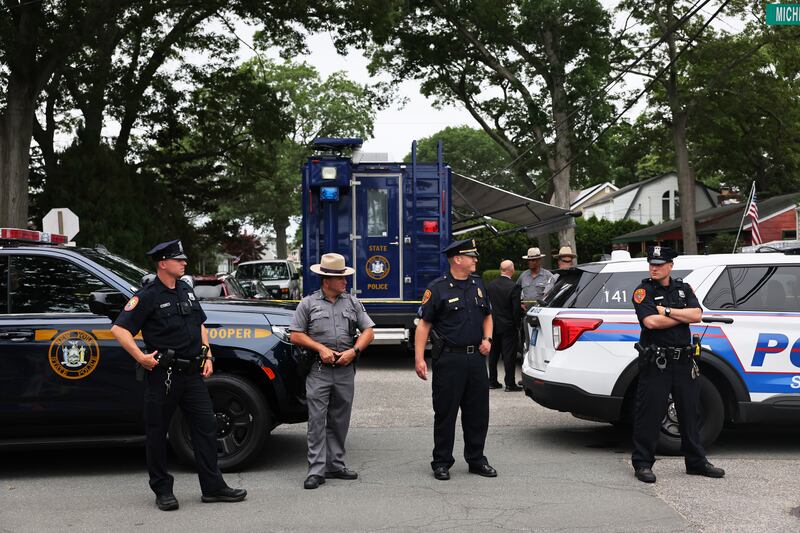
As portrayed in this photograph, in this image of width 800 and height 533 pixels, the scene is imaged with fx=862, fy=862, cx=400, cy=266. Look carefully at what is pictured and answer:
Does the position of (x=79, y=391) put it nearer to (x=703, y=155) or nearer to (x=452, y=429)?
(x=452, y=429)

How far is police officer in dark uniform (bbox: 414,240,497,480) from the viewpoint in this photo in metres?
6.44

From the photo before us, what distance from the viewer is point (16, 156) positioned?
17719mm

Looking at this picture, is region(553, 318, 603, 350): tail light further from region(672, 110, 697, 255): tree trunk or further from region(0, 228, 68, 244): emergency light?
region(672, 110, 697, 255): tree trunk

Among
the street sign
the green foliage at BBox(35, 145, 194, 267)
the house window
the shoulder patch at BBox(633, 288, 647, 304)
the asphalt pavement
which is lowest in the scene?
the asphalt pavement

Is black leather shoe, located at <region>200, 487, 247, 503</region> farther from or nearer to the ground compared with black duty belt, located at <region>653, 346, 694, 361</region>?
nearer to the ground

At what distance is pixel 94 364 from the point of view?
6.39 metres

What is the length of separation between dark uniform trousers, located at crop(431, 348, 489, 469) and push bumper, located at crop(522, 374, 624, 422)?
1020 mm

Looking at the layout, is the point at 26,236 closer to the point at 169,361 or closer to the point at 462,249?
the point at 169,361

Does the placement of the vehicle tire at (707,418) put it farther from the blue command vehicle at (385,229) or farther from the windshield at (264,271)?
the windshield at (264,271)

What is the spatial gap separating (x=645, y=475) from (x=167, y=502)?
11.2 feet

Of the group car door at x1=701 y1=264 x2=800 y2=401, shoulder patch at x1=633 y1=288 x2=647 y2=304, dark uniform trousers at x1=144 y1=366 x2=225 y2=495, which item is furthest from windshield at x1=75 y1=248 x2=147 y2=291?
car door at x1=701 y1=264 x2=800 y2=401

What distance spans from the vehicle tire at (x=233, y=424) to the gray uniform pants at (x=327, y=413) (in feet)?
1.36

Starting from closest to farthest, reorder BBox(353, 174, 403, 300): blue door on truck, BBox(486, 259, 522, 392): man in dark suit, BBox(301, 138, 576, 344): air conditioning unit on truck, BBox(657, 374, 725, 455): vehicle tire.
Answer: BBox(657, 374, 725, 455): vehicle tire → BBox(486, 259, 522, 392): man in dark suit → BBox(301, 138, 576, 344): air conditioning unit on truck → BBox(353, 174, 403, 300): blue door on truck

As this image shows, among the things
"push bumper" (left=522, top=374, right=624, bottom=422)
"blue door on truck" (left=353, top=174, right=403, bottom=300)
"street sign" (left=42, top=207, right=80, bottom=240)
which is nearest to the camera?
"push bumper" (left=522, top=374, right=624, bottom=422)
